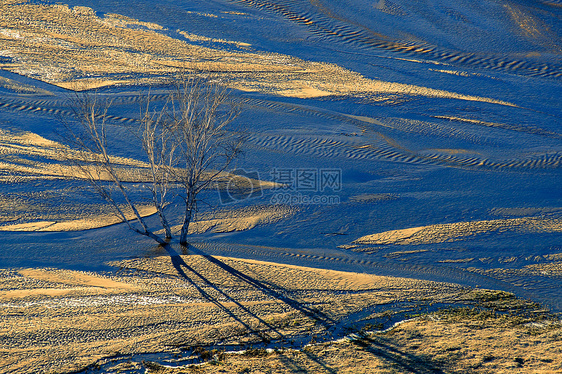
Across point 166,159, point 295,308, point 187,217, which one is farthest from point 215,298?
point 166,159

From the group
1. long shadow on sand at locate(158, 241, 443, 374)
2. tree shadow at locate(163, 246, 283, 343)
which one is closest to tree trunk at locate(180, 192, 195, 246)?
long shadow on sand at locate(158, 241, 443, 374)

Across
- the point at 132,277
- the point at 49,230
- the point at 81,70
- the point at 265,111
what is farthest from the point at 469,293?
the point at 81,70

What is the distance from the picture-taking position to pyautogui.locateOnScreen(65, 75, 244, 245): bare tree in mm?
8938

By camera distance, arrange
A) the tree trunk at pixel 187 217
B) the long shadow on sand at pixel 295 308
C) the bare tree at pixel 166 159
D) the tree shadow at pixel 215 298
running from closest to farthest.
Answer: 1. the long shadow on sand at pixel 295 308
2. the tree shadow at pixel 215 298
3. the bare tree at pixel 166 159
4. the tree trunk at pixel 187 217

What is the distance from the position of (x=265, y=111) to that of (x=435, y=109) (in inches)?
209

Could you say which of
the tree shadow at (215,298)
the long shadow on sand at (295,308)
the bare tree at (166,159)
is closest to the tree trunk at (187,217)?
the bare tree at (166,159)

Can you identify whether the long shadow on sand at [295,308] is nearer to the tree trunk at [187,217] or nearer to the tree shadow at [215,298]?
the tree shadow at [215,298]

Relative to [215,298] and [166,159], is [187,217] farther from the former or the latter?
[166,159]

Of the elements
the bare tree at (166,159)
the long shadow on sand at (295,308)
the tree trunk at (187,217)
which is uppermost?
the bare tree at (166,159)

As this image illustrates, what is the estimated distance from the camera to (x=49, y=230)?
10.6m

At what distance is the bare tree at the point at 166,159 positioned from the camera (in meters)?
8.94

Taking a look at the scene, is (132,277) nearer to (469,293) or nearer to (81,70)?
(469,293)

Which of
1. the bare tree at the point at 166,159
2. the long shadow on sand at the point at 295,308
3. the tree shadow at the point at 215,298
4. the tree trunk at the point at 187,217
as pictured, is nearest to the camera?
the long shadow on sand at the point at 295,308

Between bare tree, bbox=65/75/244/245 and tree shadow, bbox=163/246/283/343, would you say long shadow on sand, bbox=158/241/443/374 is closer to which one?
tree shadow, bbox=163/246/283/343
